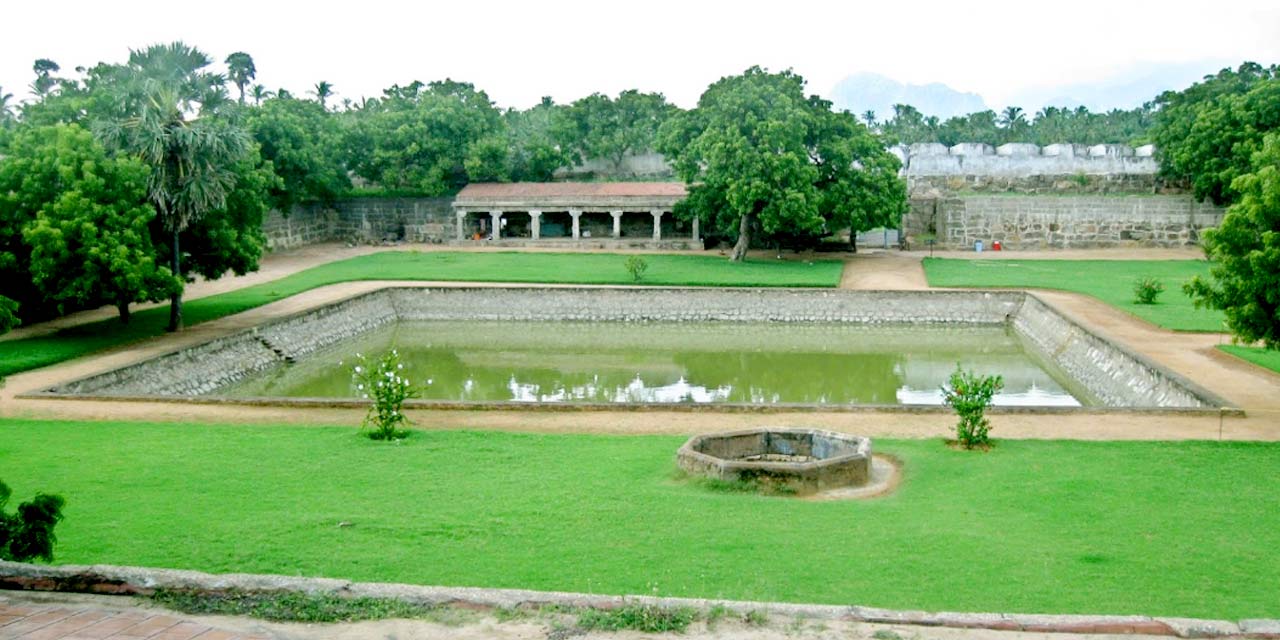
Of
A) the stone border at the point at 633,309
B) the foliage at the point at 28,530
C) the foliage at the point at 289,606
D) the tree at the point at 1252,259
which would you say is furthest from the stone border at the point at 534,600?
the stone border at the point at 633,309

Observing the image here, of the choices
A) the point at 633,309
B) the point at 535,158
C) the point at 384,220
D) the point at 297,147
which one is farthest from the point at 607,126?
the point at 633,309

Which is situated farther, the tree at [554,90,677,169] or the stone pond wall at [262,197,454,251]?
the tree at [554,90,677,169]

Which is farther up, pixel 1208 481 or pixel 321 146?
pixel 321 146

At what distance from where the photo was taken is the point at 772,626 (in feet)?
23.1

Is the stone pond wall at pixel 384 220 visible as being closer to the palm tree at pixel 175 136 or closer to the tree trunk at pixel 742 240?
the tree trunk at pixel 742 240

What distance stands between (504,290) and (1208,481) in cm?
2280

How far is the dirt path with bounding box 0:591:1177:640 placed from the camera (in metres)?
6.25

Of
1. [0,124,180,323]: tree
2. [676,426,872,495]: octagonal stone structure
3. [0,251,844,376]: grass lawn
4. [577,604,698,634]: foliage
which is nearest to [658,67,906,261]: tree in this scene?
[0,251,844,376]: grass lawn

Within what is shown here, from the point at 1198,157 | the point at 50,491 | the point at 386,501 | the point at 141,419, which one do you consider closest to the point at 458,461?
the point at 386,501

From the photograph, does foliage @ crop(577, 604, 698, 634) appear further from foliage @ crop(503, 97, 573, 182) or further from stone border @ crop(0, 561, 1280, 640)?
foliage @ crop(503, 97, 573, 182)

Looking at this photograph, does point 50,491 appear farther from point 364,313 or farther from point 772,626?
point 364,313

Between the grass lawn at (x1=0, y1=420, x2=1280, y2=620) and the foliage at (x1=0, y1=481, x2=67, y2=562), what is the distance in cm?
159

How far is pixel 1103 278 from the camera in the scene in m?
34.2

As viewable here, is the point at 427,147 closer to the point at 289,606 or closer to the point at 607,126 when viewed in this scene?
the point at 607,126
